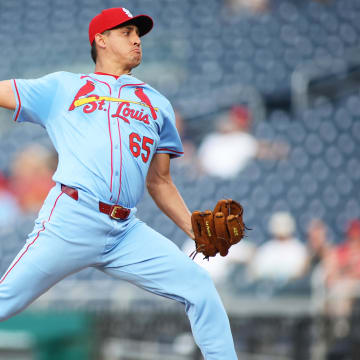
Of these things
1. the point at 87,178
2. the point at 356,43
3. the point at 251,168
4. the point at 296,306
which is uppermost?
the point at 356,43

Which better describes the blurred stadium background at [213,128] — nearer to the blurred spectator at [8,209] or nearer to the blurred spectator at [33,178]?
the blurred spectator at [8,209]

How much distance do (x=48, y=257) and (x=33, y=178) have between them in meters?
6.18

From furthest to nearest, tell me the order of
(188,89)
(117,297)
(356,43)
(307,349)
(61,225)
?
1. (188,89)
2. (356,43)
3. (117,297)
4. (307,349)
5. (61,225)

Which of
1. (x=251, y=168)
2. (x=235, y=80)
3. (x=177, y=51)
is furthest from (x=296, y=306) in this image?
(x=177, y=51)

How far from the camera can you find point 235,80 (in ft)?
28.6

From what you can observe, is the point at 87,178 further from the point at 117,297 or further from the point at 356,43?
the point at 356,43

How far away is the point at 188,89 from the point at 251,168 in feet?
6.32

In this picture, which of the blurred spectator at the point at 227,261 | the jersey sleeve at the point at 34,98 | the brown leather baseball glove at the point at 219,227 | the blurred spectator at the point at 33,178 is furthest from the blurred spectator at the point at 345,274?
the blurred spectator at the point at 33,178

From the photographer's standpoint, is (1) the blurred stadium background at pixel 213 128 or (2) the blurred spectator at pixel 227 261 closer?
(1) the blurred stadium background at pixel 213 128

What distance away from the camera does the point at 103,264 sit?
2.28 metres

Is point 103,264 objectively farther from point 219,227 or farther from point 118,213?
point 219,227

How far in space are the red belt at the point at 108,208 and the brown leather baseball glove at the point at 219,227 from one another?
0.25m

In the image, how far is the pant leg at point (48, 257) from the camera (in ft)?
7.04

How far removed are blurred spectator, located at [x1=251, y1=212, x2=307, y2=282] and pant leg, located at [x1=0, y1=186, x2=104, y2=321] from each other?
138 inches
